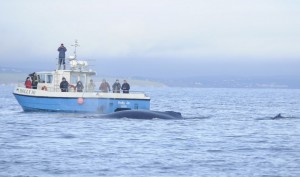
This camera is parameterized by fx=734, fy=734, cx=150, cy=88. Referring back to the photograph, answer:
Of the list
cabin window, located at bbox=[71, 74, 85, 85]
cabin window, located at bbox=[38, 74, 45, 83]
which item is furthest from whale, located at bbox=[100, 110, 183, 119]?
cabin window, located at bbox=[38, 74, 45, 83]

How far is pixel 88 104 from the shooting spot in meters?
51.1

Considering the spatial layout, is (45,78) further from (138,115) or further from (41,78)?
(138,115)

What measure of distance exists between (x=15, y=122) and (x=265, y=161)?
22.0 metres

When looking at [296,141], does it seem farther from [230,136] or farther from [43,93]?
[43,93]

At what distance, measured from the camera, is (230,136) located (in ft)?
127

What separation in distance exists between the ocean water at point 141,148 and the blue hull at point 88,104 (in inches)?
112

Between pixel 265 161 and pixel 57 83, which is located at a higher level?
pixel 57 83

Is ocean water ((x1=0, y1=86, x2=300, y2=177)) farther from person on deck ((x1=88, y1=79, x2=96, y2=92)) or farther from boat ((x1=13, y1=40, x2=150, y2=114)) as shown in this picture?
person on deck ((x1=88, y1=79, x2=96, y2=92))

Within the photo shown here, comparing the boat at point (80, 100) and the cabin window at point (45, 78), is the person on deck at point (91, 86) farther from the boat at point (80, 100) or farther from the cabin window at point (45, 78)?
the cabin window at point (45, 78)

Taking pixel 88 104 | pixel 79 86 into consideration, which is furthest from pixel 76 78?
pixel 88 104

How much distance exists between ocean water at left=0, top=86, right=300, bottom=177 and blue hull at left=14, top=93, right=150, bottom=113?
9.34 feet

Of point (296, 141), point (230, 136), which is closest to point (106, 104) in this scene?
point (230, 136)

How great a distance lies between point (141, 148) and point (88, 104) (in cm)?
2034

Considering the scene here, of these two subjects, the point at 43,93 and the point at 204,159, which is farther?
the point at 43,93
